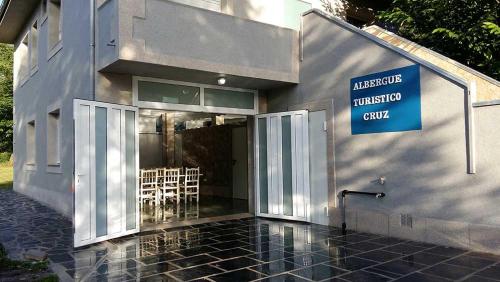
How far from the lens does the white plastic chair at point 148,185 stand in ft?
34.3

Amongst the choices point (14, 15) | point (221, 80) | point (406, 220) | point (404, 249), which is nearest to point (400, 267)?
point (404, 249)

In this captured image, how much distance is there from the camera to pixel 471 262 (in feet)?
16.7

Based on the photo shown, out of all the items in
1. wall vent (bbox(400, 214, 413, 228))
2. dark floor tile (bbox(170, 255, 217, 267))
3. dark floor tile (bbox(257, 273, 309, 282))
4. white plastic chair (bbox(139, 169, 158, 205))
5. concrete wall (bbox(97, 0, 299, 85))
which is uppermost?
concrete wall (bbox(97, 0, 299, 85))

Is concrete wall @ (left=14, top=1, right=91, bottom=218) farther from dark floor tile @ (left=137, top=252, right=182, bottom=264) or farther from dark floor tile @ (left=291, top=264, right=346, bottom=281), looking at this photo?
dark floor tile @ (left=291, top=264, right=346, bottom=281)

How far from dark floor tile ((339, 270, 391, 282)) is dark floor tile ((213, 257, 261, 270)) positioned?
1.21 meters

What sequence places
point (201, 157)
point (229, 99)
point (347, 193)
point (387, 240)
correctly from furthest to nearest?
point (201, 157), point (229, 99), point (347, 193), point (387, 240)

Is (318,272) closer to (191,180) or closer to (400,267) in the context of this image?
(400,267)

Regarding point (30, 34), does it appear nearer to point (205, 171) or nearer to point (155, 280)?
point (205, 171)

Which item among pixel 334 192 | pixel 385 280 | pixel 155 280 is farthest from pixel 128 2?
pixel 385 280

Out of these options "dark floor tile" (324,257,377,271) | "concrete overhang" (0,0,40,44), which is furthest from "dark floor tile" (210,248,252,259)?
"concrete overhang" (0,0,40,44)

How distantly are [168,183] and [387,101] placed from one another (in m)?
6.53

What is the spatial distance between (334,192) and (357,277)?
309cm

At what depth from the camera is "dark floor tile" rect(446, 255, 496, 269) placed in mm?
4973

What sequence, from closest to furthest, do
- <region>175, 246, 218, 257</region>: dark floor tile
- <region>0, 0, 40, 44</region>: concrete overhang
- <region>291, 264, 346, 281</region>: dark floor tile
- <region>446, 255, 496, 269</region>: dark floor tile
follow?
<region>291, 264, 346, 281</region>: dark floor tile
<region>446, 255, 496, 269</region>: dark floor tile
<region>175, 246, 218, 257</region>: dark floor tile
<region>0, 0, 40, 44</region>: concrete overhang
